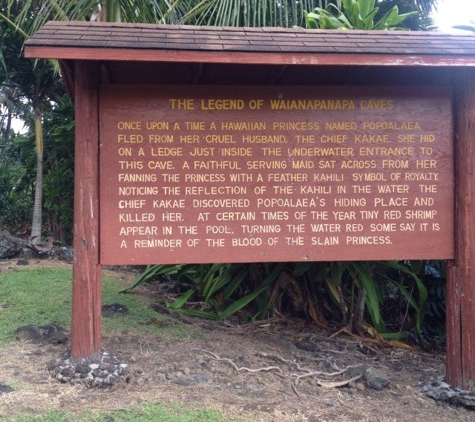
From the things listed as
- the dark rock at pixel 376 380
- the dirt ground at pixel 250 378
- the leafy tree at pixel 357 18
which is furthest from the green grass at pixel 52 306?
the leafy tree at pixel 357 18

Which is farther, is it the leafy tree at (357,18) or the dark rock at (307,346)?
the leafy tree at (357,18)

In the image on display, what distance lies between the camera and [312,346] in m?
5.24

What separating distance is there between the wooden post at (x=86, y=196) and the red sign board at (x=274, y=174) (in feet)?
0.21

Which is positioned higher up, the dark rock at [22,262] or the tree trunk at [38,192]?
the tree trunk at [38,192]

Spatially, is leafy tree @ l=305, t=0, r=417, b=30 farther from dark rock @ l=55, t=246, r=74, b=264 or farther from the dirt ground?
dark rock @ l=55, t=246, r=74, b=264

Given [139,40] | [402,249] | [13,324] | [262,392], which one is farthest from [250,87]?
[13,324]

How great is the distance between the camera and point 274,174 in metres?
4.01

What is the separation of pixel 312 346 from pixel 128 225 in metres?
2.34

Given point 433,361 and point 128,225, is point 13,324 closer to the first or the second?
point 128,225

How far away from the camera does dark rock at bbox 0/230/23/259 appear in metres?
8.41

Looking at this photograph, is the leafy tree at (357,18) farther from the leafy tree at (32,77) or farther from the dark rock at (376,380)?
the leafy tree at (32,77)

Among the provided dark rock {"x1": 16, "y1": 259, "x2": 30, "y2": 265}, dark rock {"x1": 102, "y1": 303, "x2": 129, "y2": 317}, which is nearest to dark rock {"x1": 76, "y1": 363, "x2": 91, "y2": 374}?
dark rock {"x1": 102, "y1": 303, "x2": 129, "y2": 317}

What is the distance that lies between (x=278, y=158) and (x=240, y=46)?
854 mm

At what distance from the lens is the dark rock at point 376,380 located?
420cm
